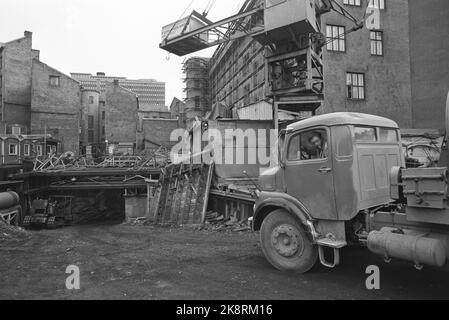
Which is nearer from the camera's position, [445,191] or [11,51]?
[445,191]

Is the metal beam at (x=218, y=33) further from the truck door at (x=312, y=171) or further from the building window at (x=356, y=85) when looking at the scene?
the building window at (x=356, y=85)

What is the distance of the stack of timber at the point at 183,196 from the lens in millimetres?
14156

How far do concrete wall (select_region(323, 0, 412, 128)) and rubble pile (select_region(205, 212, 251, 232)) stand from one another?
11.9 metres

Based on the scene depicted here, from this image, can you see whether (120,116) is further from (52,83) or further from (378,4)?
(378,4)

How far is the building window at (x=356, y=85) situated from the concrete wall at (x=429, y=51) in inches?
213

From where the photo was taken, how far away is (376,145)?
623 centimetres

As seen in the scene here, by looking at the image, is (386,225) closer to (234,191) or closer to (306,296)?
(306,296)

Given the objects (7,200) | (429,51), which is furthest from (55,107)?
(429,51)

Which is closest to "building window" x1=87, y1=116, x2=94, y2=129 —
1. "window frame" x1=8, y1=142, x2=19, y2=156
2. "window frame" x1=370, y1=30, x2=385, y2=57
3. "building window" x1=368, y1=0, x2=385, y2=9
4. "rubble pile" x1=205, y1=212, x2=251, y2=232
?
"window frame" x1=8, y1=142, x2=19, y2=156

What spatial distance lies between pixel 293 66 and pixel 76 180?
1663cm

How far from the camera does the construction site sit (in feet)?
18.1

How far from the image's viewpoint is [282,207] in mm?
6535

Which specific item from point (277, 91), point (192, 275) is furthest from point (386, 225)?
point (277, 91)

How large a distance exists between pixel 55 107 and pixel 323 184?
45.1 metres
